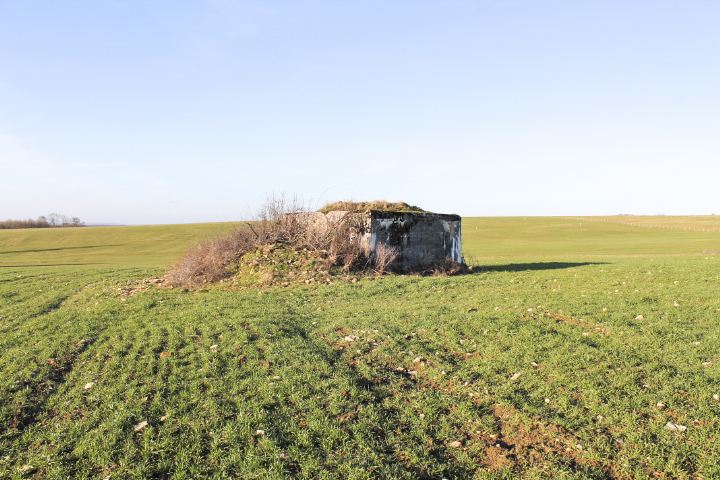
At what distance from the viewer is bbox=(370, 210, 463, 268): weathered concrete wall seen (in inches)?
643

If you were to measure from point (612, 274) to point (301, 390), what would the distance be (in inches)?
484

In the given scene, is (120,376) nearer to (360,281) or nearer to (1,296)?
(360,281)

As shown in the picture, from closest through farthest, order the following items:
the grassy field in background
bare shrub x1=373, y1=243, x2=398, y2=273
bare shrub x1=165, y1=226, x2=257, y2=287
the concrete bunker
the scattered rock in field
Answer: the scattered rock in field, bare shrub x1=165, y1=226, x2=257, y2=287, bare shrub x1=373, y1=243, x2=398, y2=273, the concrete bunker, the grassy field in background

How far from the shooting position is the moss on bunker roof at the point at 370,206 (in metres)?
17.5

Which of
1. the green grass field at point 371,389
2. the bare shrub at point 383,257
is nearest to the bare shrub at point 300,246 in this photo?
the bare shrub at point 383,257

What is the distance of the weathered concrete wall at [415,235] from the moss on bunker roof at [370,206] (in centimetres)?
74

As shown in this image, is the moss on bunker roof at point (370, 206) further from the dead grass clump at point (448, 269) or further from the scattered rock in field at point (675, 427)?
the scattered rock in field at point (675, 427)

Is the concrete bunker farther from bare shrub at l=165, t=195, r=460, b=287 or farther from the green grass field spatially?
the green grass field

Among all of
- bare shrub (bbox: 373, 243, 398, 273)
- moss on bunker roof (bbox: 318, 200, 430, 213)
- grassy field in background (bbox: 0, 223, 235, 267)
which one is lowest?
grassy field in background (bbox: 0, 223, 235, 267)

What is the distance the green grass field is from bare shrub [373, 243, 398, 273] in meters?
4.69

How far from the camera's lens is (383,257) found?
1565cm

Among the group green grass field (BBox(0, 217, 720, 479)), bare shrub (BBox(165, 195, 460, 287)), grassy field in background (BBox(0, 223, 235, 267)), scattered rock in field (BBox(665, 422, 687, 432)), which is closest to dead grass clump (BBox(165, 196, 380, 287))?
bare shrub (BBox(165, 195, 460, 287))

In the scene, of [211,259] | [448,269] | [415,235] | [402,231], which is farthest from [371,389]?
[211,259]

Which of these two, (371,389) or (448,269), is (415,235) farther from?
(371,389)
